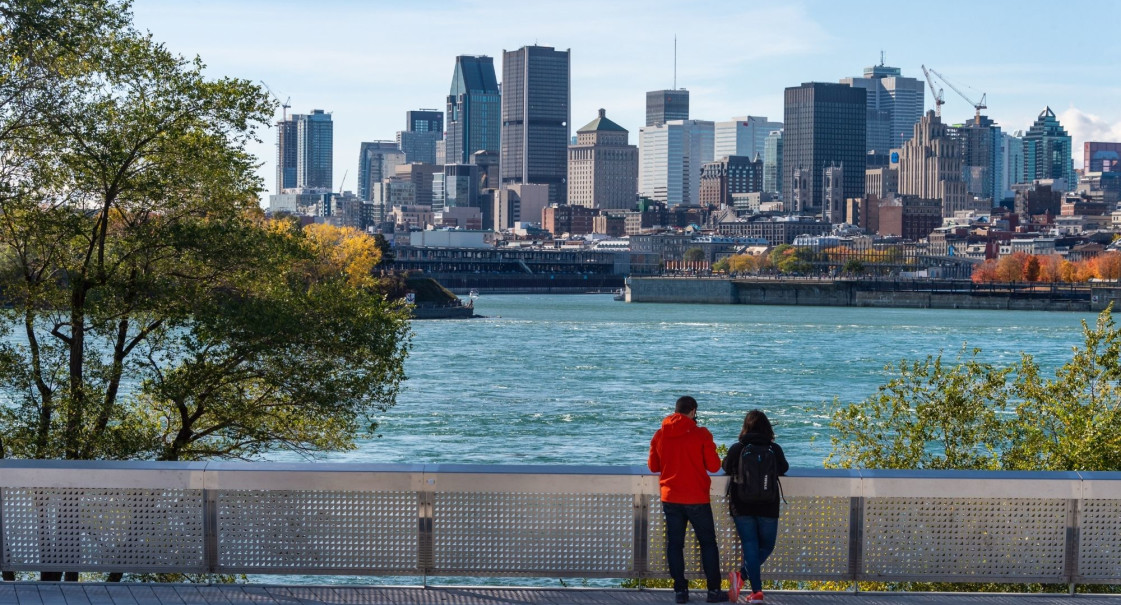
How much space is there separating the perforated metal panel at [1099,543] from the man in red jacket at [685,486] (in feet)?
7.74

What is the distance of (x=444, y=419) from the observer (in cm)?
4272

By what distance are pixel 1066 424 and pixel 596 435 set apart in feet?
80.7

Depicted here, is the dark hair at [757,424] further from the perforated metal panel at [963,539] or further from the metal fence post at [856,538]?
the perforated metal panel at [963,539]

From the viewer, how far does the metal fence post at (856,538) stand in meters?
9.74

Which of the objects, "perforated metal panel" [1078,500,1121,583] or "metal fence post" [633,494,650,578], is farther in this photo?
"metal fence post" [633,494,650,578]

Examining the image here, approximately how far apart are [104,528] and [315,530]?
4.48 feet

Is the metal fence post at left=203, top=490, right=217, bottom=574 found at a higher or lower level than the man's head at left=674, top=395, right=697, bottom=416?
lower

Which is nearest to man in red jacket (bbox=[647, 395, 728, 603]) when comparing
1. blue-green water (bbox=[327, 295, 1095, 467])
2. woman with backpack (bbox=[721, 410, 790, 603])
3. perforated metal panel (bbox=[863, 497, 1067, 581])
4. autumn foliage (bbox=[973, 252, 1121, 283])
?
woman with backpack (bbox=[721, 410, 790, 603])

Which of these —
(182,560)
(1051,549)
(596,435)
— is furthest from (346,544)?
(596,435)

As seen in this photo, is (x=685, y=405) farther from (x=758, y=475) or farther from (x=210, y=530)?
(x=210, y=530)

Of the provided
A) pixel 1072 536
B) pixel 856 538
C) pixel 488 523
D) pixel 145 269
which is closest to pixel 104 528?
pixel 488 523

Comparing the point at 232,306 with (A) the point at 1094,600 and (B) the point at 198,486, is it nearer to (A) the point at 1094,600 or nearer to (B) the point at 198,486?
(B) the point at 198,486

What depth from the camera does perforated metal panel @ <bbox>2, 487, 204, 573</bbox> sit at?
31.9 feet

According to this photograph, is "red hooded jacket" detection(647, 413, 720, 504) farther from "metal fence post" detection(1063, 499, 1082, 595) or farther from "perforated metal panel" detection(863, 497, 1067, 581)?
"metal fence post" detection(1063, 499, 1082, 595)
